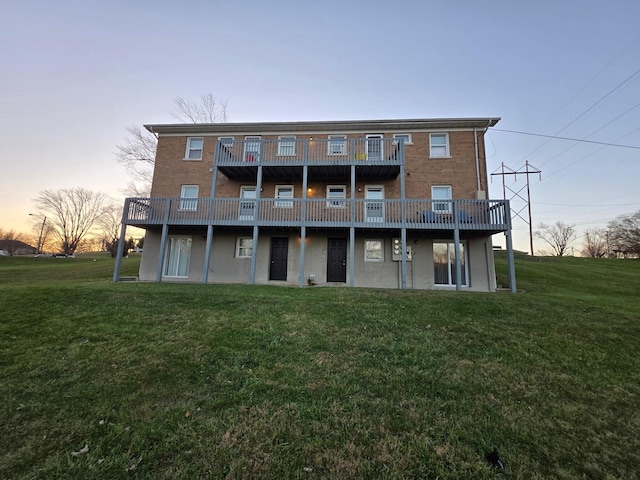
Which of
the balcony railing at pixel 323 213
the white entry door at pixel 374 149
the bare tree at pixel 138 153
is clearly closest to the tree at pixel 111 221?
the bare tree at pixel 138 153

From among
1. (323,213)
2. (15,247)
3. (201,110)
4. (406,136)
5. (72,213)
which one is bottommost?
(323,213)

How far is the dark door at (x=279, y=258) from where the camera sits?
551 inches

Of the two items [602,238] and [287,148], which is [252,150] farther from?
[602,238]

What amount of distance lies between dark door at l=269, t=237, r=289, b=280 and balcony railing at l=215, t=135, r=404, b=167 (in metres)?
3.95

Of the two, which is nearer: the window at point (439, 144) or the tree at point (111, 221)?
the window at point (439, 144)

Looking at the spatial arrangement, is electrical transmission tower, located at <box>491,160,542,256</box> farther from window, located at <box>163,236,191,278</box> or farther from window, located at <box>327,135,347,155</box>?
window, located at <box>163,236,191,278</box>

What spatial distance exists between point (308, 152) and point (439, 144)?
22.7 feet

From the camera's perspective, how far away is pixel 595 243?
48.2m

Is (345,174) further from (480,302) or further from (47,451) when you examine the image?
(47,451)

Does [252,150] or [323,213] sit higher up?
[252,150]

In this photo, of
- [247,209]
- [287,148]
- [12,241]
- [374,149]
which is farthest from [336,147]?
[12,241]

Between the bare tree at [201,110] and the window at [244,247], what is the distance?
14849 millimetres

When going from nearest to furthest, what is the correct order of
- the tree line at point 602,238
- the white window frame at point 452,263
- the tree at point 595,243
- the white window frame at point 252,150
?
the white window frame at point 452,263
the white window frame at point 252,150
the tree line at point 602,238
the tree at point 595,243

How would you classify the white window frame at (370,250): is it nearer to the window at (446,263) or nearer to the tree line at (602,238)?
the window at (446,263)
